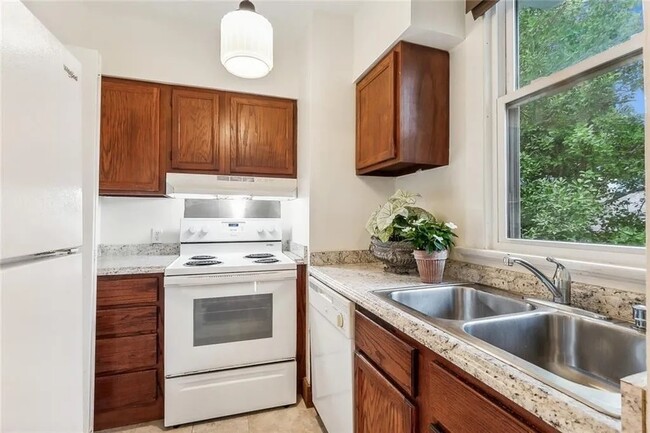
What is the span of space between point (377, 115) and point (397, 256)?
0.85 metres

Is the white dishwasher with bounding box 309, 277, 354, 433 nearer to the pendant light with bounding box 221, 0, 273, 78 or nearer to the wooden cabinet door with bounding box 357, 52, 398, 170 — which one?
the wooden cabinet door with bounding box 357, 52, 398, 170

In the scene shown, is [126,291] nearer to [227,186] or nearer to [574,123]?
[227,186]

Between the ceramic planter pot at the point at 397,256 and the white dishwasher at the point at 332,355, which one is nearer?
the white dishwasher at the point at 332,355

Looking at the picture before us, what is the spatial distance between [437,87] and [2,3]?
5.65ft

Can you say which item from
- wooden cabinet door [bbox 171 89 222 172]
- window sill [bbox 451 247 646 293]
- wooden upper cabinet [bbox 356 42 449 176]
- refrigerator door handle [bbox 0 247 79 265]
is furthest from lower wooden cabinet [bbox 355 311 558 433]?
wooden cabinet door [bbox 171 89 222 172]

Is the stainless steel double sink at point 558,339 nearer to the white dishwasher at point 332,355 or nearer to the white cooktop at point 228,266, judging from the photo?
the white dishwasher at point 332,355

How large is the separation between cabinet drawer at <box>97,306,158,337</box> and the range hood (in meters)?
0.79

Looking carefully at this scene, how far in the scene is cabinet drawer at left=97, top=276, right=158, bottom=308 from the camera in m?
1.75

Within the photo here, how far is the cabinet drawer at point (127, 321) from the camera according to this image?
1746mm

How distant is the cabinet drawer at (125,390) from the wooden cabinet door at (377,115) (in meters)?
1.86

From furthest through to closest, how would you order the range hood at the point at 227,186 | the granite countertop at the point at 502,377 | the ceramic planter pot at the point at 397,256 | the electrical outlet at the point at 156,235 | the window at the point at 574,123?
the electrical outlet at the point at 156,235 → the range hood at the point at 227,186 → the ceramic planter pot at the point at 397,256 → the window at the point at 574,123 → the granite countertop at the point at 502,377

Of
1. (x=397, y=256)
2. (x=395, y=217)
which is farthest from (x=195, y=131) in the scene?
(x=397, y=256)

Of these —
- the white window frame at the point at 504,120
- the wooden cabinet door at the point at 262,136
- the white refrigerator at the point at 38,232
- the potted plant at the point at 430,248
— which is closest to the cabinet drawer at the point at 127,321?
the white refrigerator at the point at 38,232

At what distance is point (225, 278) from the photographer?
1.89 metres
